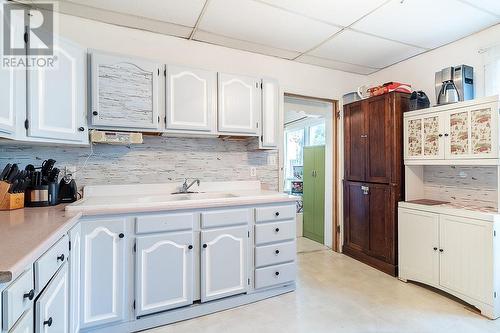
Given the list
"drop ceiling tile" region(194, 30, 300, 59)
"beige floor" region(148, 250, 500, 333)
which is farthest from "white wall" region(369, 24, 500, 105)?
"beige floor" region(148, 250, 500, 333)

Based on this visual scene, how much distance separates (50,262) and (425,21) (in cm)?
322

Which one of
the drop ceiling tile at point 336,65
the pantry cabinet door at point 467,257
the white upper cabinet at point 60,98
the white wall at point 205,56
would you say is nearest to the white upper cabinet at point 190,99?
the white wall at point 205,56

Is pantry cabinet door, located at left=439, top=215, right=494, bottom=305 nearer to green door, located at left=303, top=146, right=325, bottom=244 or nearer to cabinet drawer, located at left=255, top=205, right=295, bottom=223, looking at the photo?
cabinet drawer, located at left=255, top=205, right=295, bottom=223

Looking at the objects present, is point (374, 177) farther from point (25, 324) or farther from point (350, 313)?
point (25, 324)

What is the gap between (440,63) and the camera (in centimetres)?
283

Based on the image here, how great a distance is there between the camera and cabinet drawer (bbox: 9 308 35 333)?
0.84m

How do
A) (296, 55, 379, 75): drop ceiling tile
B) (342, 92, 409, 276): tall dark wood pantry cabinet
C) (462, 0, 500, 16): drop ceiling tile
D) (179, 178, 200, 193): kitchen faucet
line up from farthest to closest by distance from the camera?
(296, 55, 379, 75): drop ceiling tile, (342, 92, 409, 276): tall dark wood pantry cabinet, (179, 178, 200, 193): kitchen faucet, (462, 0, 500, 16): drop ceiling tile

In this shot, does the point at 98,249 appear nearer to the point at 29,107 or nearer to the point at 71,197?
the point at 71,197

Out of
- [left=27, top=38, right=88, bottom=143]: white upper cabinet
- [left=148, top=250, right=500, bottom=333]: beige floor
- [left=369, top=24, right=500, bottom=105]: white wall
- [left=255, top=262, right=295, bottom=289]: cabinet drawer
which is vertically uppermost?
[left=369, top=24, right=500, bottom=105]: white wall

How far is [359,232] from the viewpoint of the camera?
3223 mm

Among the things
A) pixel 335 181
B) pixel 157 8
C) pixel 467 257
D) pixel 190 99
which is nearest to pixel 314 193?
pixel 335 181

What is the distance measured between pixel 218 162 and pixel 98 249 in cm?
138

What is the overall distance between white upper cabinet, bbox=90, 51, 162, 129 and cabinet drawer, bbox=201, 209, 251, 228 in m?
0.89

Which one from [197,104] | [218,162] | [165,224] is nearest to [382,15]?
[197,104]
